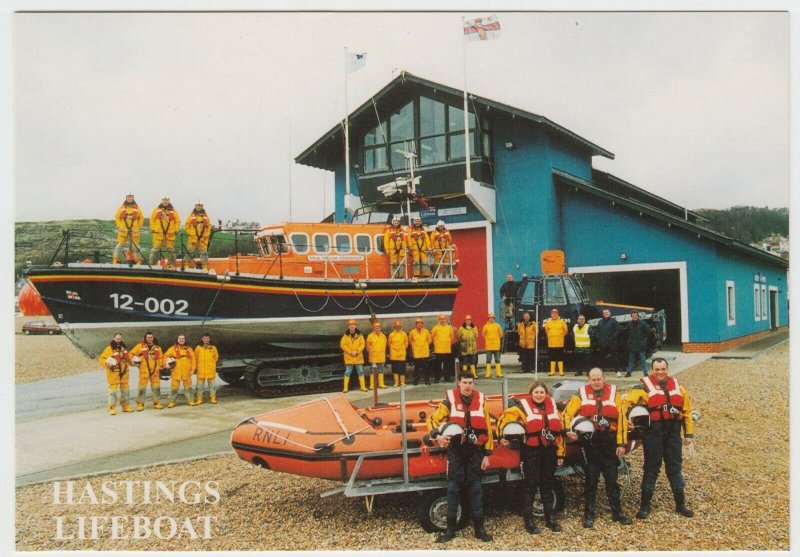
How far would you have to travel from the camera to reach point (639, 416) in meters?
4.84

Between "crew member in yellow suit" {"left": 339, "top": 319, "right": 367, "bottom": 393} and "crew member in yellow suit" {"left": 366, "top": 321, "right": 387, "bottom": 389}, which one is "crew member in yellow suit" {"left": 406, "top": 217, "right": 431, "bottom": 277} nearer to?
"crew member in yellow suit" {"left": 366, "top": 321, "right": 387, "bottom": 389}

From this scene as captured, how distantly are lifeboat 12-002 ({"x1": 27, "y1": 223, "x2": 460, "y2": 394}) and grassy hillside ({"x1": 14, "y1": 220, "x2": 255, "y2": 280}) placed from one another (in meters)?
0.24

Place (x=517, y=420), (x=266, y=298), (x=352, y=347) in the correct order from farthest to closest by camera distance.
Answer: (x=352, y=347) → (x=266, y=298) → (x=517, y=420)

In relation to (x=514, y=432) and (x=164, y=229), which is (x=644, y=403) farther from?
(x=164, y=229)

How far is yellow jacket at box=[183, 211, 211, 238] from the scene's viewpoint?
9.61 m

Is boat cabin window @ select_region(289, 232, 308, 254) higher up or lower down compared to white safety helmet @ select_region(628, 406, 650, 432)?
higher up

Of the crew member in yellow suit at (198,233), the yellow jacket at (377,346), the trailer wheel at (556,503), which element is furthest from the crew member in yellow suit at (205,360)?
the trailer wheel at (556,503)

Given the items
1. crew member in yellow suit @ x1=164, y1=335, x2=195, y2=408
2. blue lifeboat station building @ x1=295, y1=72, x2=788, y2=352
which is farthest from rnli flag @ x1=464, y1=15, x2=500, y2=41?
blue lifeboat station building @ x1=295, y1=72, x2=788, y2=352

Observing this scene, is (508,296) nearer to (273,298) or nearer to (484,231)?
(484,231)

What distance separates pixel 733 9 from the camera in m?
5.82

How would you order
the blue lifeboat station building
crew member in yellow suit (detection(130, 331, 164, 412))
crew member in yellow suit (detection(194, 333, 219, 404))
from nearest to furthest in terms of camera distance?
crew member in yellow suit (detection(130, 331, 164, 412))
crew member in yellow suit (detection(194, 333, 219, 404))
the blue lifeboat station building

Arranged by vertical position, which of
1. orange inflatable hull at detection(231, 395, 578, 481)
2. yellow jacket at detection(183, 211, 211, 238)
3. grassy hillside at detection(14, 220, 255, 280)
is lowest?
orange inflatable hull at detection(231, 395, 578, 481)

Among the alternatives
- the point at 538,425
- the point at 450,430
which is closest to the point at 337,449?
the point at 450,430

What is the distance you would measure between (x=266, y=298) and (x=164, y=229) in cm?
194
